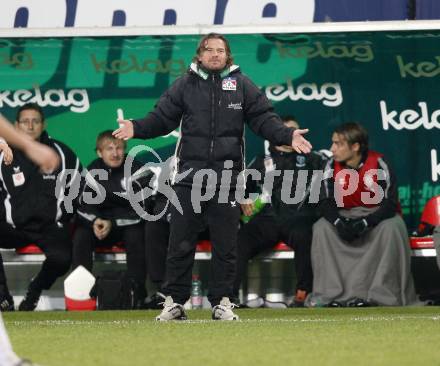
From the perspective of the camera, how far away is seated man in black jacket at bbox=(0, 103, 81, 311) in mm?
11336

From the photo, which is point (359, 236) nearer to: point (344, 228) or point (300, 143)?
point (344, 228)

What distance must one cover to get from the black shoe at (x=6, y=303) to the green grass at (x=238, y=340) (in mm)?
1448

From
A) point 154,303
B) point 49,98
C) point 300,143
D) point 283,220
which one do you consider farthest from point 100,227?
point 300,143

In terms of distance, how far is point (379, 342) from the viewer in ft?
22.5

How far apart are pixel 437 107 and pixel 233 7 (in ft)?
6.77

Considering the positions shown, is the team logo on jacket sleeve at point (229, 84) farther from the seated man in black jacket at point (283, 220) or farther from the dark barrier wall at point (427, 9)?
the dark barrier wall at point (427, 9)

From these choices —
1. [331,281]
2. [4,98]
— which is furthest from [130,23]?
[331,281]

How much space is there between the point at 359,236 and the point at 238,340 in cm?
433

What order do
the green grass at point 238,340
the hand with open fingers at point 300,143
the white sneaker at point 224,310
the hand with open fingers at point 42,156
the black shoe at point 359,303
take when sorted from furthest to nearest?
the black shoe at point 359,303
the white sneaker at point 224,310
the hand with open fingers at point 300,143
the green grass at point 238,340
the hand with open fingers at point 42,156

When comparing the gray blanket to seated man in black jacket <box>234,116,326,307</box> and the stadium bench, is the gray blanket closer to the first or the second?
seated man in black jacket <box>234,116,326,307</box>

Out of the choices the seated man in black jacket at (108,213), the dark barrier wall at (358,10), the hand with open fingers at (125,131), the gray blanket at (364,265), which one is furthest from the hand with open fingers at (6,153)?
the dark barrier wall at (358,10)

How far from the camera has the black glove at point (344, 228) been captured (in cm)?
1111

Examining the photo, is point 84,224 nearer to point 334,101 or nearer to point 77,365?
point 334,101

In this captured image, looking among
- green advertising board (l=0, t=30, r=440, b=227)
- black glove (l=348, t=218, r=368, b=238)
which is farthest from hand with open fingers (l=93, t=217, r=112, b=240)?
black glove (l=348, t=218, r=368, b=238)
